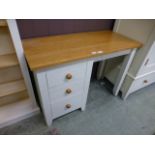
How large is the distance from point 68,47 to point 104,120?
98 centimetres

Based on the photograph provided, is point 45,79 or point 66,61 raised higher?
point 66,61

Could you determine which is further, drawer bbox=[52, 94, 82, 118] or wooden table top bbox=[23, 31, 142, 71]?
drawer bbox=[52, 94, 82, 118]

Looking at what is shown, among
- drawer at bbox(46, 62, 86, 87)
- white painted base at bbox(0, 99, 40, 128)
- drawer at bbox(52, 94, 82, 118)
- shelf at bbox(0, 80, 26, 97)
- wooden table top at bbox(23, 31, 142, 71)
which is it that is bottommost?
white painted base at bbox(0, 99, 40, 128)

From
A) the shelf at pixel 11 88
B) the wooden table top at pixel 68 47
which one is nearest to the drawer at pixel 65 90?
the wooden table top at pixel 68 47

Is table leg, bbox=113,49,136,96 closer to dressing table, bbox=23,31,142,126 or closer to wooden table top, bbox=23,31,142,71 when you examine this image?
dressing table, bbox=23,31,142,126

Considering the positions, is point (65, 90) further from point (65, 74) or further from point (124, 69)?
point (124, 69)

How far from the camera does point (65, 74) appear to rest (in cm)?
94

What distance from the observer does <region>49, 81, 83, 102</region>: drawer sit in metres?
1.01

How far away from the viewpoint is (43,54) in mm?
896

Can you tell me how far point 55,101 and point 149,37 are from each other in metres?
1.13

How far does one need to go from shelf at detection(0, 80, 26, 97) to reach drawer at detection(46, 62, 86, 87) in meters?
0.44

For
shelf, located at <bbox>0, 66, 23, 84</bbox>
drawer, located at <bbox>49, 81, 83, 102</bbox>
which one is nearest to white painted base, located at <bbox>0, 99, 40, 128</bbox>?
shelf, located at <bbox>0, 66, 23, 84</bbox>

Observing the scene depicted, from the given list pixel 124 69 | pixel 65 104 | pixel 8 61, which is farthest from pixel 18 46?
pixel 124 69

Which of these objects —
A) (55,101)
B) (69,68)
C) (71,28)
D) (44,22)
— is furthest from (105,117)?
(44,22)
